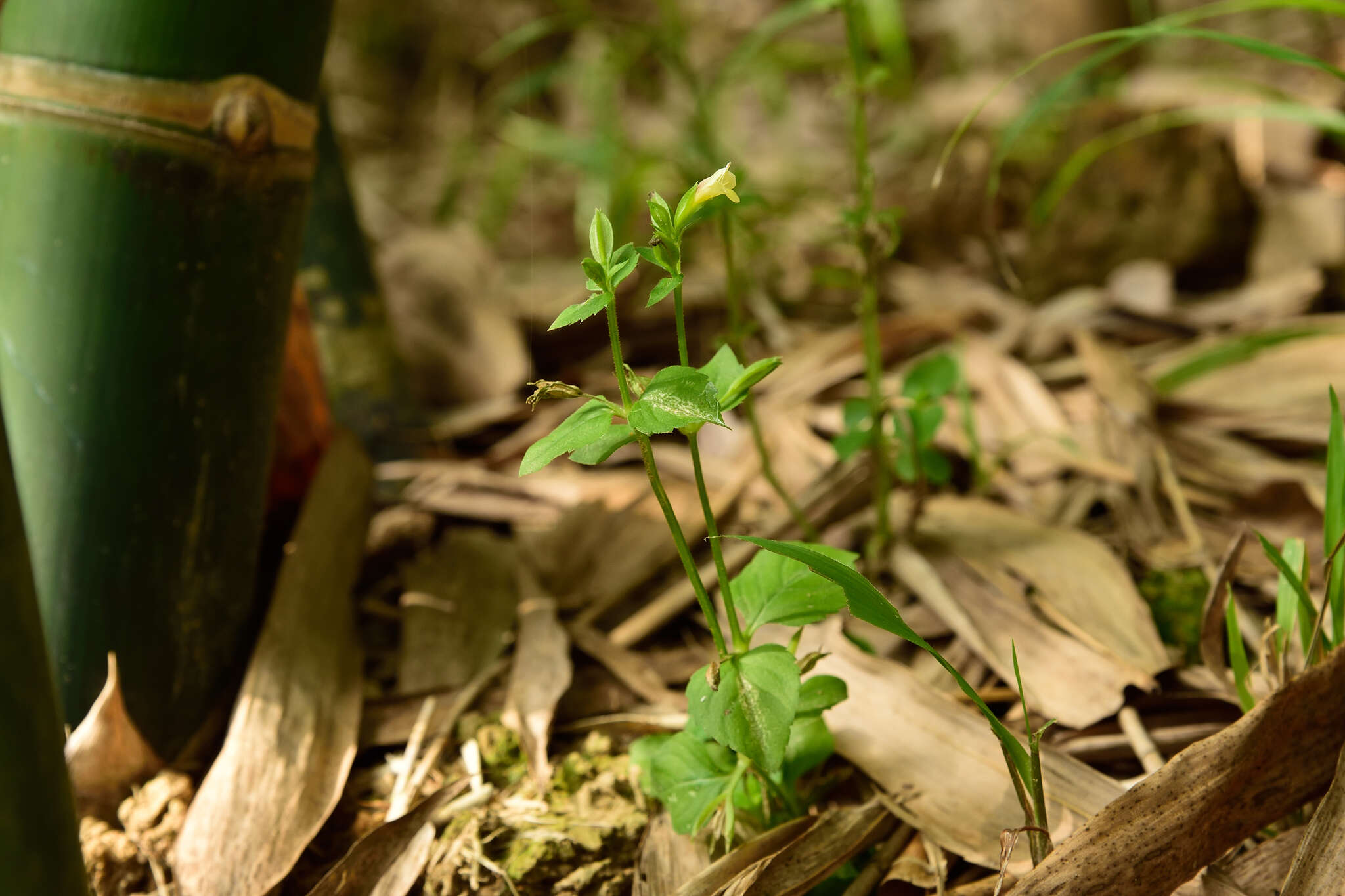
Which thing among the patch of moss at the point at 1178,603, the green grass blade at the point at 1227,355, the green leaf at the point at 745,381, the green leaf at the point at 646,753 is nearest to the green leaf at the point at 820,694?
the green leaf at the point at 646,753

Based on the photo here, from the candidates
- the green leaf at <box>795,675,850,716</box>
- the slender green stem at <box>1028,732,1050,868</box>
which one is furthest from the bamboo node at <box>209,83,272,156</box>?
the slender green stem at <box>1028,732,1050,868</box>

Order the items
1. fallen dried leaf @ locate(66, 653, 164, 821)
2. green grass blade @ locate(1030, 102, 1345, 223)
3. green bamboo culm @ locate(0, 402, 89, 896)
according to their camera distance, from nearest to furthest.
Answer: green bamboo culm @ locate(0, 402, 89, 896)
fallen dried leaf @ locate(66, 653, 164, 821)
green grass blade @ locate(1030, 102, 1345, 223)

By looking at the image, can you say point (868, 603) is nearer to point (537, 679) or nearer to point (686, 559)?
point (686, 559)

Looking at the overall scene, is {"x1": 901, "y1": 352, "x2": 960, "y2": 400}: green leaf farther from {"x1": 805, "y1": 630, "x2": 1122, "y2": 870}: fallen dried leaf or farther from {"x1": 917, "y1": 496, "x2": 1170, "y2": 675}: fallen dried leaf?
{"x1": 805, "y1": 630, "x2": 1122, "y2": 870}: fallen dried leaf

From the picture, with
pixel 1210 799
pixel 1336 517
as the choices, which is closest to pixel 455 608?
pixel 1210 799

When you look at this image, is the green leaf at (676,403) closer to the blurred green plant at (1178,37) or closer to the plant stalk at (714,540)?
the plant stalk at (714,540)
